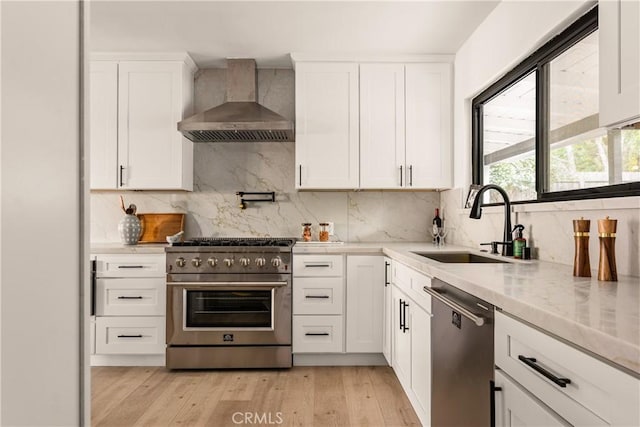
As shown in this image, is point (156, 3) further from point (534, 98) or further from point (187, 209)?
point (534, 98)

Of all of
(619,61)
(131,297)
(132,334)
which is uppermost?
(619,61)

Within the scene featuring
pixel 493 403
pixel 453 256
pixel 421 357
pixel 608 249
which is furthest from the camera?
pixel 453 256

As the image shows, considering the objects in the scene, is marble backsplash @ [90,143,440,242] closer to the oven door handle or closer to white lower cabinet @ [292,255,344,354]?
white lower cabinet @ [292,255,344,354]

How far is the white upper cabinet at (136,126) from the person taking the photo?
11.5 feet

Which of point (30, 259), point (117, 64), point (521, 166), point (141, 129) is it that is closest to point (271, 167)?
point (141, 129)

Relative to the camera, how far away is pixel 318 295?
3250 mm

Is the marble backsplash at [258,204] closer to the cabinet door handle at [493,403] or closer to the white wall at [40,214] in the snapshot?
the cabinet door handle at [493,403]

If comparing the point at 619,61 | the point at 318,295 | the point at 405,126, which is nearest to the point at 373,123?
the point at 405,126

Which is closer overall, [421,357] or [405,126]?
[421,357]

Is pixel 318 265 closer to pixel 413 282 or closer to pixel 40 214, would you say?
pixel 413 282

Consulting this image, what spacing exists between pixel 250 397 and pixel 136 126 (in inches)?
86.9

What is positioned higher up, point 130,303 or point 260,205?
point 260,205

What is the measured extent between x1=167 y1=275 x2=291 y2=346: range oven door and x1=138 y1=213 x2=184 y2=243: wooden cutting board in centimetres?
71

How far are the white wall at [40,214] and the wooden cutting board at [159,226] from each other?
3256mm
